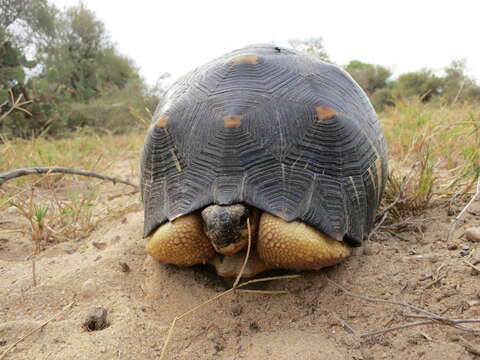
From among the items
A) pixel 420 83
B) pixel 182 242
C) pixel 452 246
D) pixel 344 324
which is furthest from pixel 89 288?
pixel 420 83

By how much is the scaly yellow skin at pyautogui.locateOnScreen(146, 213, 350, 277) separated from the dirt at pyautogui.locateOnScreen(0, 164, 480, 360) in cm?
12

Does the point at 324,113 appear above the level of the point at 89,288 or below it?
above

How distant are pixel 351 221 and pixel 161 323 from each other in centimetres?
84

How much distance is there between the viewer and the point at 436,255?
153cm

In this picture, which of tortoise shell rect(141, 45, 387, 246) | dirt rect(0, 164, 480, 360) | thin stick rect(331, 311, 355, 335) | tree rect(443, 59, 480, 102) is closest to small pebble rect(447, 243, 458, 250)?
dirt rect(0, 164, 480, 360)

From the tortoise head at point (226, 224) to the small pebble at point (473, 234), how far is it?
104cm

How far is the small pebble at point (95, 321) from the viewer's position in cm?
134

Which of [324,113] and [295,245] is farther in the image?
[324,113]

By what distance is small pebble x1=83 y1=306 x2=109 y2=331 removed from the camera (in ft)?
4.40

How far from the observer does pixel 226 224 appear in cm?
128

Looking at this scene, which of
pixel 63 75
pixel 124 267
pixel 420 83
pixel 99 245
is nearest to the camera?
pixel 124 267

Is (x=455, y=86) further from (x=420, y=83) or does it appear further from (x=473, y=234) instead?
(x=473, y=234)

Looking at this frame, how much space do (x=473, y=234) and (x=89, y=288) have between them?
1708 millimetres

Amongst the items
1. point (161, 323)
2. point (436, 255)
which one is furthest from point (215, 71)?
point (436, 255)
